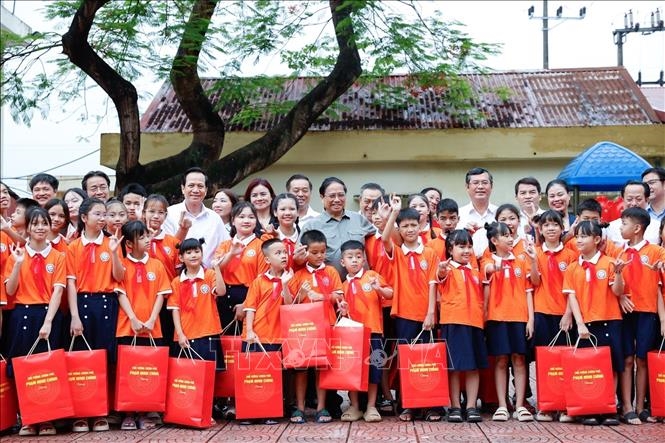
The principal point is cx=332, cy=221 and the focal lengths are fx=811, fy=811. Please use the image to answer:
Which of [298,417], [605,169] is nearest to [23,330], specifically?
[298,417]

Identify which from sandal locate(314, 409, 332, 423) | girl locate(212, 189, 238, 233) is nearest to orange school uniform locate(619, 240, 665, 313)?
sandal locate(314, 409, 332, 423)

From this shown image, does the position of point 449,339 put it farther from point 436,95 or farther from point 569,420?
point 436,95

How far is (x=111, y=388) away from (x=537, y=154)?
10523 mm

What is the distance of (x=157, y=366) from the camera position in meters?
5.55

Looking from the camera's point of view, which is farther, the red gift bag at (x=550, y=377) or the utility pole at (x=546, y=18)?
the utility pole at (x=546, y=18)

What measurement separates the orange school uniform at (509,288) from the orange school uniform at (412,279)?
1.37 ft

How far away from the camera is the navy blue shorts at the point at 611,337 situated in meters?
5.66

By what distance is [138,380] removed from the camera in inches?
217

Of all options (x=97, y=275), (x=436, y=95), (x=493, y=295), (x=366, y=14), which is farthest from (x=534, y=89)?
(x=97, y=275)

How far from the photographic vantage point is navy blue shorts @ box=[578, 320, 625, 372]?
5.66 meters

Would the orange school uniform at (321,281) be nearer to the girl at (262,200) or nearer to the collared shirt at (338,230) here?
the collared shirt at (338,230)

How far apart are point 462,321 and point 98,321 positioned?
255cm

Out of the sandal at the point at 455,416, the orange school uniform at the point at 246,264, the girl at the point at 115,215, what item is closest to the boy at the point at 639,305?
the sandal at the point at 455,416

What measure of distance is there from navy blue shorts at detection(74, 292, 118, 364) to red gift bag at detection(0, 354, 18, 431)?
476mm
